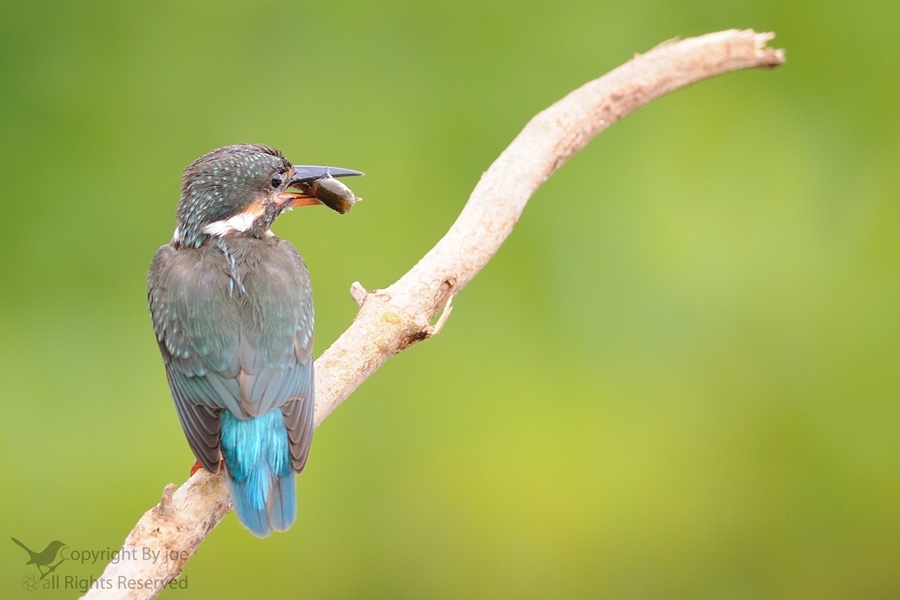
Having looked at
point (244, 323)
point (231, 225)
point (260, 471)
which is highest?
point (231, 225)

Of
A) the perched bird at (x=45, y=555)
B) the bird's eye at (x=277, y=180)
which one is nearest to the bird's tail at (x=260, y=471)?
the bird's eye at (x=277, y=180)

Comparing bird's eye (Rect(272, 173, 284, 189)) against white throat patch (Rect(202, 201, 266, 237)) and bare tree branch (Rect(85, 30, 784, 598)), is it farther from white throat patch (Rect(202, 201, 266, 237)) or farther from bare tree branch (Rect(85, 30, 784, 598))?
bare tree branch (Rect(85, 30, 784, 598))

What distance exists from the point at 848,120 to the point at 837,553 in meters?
1.53

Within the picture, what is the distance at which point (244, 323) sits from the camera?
81.0 inches

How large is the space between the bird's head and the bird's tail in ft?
1.63

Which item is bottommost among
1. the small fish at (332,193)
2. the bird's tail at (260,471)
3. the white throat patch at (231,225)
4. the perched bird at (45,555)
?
the bird's tail at (260,471)

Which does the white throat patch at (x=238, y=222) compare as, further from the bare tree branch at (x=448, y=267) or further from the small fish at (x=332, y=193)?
the bare tree branch at (x=448, y=267)

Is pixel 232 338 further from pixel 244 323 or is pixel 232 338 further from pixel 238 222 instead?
pixel 238 222

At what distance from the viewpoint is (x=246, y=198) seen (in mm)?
2223

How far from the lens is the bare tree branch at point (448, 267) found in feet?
5.35

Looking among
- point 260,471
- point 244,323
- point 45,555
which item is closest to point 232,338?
point 244,323

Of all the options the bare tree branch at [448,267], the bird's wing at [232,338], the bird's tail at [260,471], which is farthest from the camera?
the bird's wing at [232,338]

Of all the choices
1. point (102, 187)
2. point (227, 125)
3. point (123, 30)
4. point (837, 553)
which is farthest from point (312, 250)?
point (837, 553)

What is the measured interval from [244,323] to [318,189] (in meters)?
0.43
